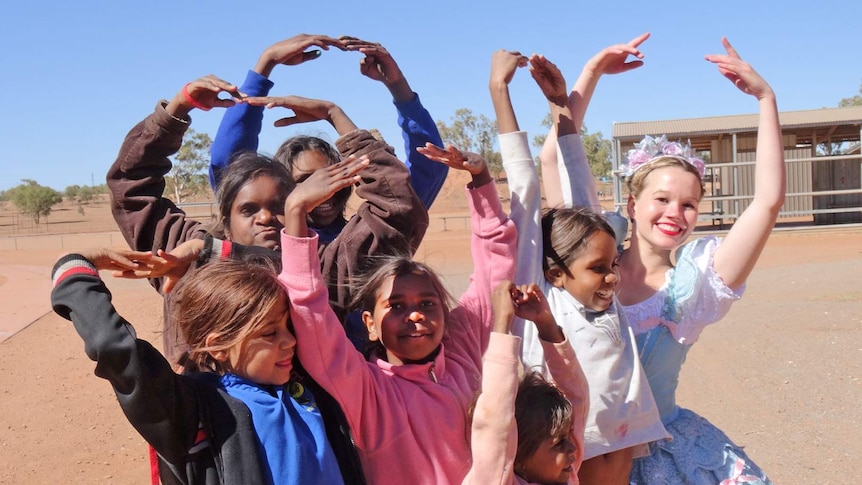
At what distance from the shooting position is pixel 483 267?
7.87 ft

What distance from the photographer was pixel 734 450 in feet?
8.33

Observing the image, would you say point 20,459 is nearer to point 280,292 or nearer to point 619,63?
point 280,292

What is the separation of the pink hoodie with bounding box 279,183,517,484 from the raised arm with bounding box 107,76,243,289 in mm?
637

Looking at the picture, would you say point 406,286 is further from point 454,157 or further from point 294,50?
point 294,50

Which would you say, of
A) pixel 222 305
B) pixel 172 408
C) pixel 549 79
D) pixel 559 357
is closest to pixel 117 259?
pixel 222 305

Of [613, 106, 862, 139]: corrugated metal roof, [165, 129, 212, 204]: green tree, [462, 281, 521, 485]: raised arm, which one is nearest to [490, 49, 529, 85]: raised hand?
[462, 281, 521, 485]: raised arm

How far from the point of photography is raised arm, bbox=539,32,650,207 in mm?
2709

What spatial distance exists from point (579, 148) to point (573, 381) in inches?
33.1

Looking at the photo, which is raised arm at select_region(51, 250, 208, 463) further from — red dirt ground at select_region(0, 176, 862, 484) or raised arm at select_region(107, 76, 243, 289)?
red dirt ground at select_region(0, 176, 862, 484)

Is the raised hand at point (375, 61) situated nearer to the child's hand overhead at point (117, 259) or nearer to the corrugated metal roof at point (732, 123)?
the child's hand overhead at point (117, 259)

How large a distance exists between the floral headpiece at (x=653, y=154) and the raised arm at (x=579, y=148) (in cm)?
19

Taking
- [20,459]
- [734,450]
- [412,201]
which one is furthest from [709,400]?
[20,459]

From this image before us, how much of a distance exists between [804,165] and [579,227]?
20.8m

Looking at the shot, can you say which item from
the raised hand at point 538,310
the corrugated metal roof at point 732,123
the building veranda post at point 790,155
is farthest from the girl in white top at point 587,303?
the corrugated metal roof at point 732,123
